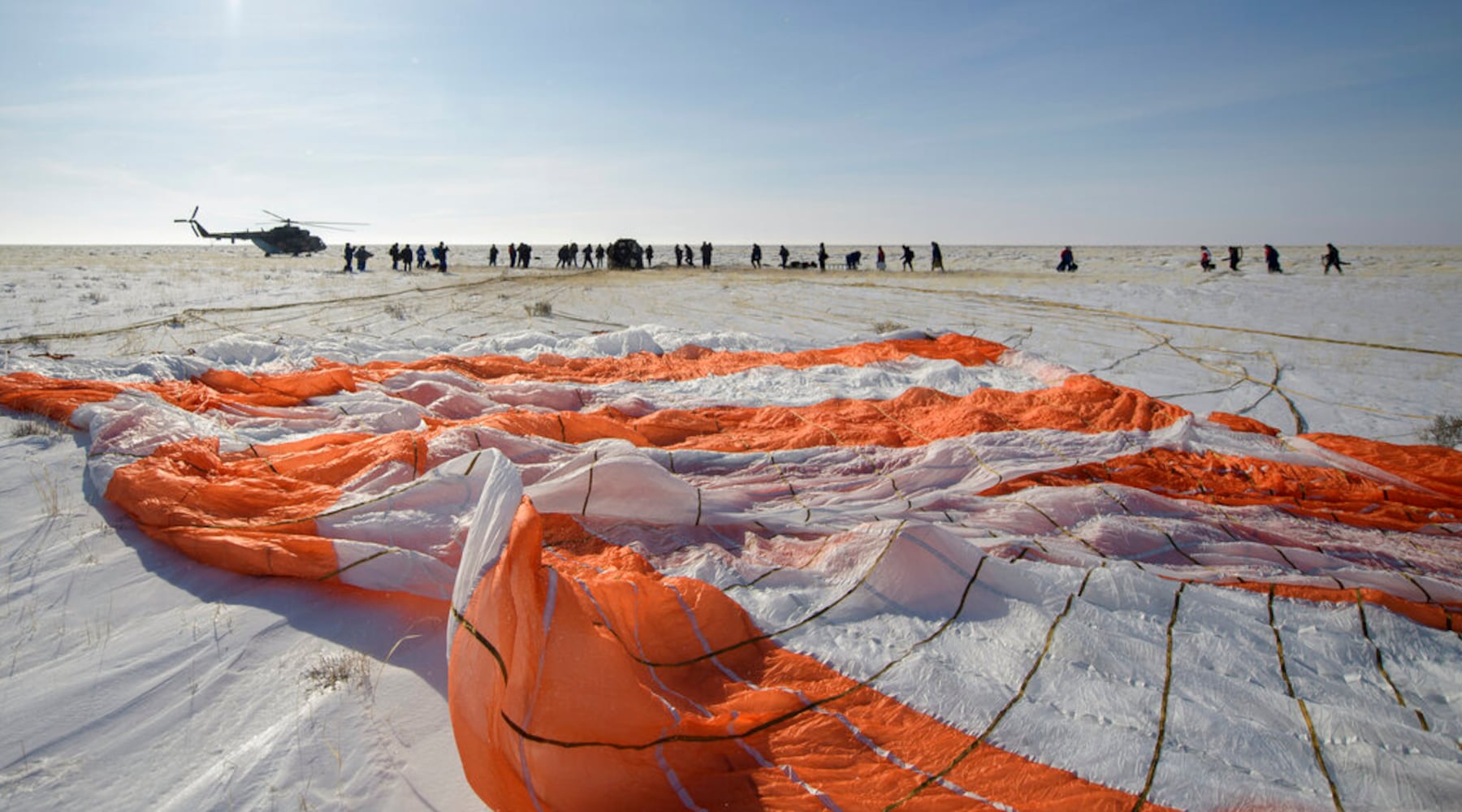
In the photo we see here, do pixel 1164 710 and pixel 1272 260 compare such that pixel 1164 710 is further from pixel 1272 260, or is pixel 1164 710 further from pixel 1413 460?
pixel 1272 260

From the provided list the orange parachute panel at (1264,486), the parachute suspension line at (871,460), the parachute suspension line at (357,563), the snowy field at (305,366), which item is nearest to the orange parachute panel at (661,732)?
the snowy field at (305,366)

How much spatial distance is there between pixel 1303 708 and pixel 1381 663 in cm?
57

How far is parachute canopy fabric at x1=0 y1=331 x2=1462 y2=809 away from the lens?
5.61 ft

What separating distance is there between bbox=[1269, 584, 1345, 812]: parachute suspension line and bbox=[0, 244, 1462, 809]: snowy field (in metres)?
0.28

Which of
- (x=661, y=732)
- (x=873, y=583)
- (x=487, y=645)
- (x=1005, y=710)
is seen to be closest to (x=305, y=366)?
(x=487, y=645)

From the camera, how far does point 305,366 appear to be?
664 centimetres

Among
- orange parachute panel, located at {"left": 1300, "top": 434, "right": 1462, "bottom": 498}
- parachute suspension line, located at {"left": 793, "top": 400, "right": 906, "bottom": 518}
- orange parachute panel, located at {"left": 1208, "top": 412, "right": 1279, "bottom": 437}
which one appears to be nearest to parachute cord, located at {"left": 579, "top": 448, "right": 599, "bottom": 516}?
parachute suspension line, located at {"left": 793, "top": 400, "right": 906, "bottom": 518}

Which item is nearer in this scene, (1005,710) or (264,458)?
(1005,710)

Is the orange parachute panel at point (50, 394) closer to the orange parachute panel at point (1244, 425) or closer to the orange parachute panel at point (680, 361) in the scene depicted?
the orange parachute panel at point (680, 361)

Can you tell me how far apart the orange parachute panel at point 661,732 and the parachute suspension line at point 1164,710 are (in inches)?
2.3

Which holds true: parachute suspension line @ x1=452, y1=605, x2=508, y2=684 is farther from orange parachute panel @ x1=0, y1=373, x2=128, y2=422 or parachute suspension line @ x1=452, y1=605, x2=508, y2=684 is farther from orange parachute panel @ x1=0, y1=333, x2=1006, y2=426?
orange parachute panel @ x1=0, y1=373, x2=128, y2=422

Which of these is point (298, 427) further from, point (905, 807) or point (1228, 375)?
point (1228, 375)

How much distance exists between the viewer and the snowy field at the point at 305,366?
1853mm

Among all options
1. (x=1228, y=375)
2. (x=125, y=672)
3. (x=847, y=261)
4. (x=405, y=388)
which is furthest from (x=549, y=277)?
(x=125, y=672)
